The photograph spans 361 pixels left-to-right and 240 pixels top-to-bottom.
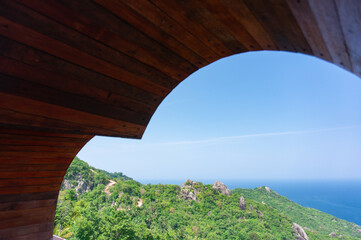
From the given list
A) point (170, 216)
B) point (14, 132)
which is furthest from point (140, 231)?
point (14, 132)

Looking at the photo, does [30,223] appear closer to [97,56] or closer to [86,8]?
[97,56]

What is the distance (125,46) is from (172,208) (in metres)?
26.7

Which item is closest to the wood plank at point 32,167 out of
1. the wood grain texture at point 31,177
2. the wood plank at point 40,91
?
the wood grain texture at point 31,177

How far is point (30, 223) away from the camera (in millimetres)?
2889

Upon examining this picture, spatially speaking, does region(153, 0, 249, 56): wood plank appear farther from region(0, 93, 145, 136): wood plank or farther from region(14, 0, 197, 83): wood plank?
region(0, 93, 145, 136): wood plank

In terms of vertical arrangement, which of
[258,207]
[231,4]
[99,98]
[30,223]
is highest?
[231,4]

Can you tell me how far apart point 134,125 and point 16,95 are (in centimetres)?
94

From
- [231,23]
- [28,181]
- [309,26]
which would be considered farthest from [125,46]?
[28,181]

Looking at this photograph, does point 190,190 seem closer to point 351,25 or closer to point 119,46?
point 119,46

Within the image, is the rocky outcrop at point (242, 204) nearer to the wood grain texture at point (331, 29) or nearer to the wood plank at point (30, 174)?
the wood plank at point (30, 174)

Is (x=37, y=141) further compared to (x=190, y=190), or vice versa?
(x=190, y=190)

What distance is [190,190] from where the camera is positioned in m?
29.3

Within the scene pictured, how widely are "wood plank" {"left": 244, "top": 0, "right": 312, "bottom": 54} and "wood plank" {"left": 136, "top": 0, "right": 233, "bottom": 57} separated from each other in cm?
33

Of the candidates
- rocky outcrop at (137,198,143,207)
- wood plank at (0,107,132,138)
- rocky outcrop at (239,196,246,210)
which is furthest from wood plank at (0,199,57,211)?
rocky outcrop at (239,196,246,210)
